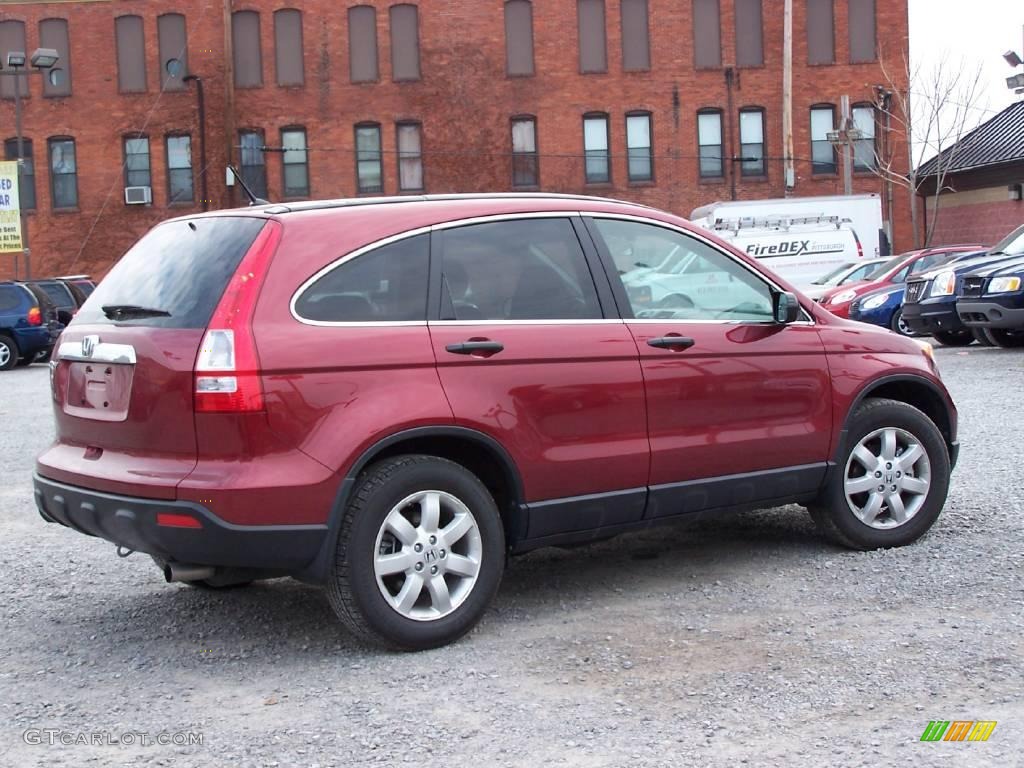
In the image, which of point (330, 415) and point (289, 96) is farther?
point (289, 96)

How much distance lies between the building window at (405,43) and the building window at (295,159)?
12.0 feet

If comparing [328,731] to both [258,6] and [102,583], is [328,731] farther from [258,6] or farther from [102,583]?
[258,6]

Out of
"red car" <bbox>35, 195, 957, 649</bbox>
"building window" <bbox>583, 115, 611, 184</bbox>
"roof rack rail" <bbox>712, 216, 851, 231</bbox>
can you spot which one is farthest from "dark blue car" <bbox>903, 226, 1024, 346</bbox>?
"building window" <bbox>583, 115, 611, 184</bbox>

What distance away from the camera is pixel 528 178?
144 ft

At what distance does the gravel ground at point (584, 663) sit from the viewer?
426 cm

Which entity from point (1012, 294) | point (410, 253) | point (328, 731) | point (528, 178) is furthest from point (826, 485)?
point (528, 178)

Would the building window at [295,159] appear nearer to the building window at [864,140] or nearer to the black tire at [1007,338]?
the building window at [864,140]

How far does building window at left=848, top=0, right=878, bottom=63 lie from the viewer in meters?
43.6

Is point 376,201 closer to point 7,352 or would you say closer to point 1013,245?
point 1013,245

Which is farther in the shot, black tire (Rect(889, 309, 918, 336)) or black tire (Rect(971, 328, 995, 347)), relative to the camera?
black tire (Rect(889, 309, 918, 336))

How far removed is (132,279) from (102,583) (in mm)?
1841

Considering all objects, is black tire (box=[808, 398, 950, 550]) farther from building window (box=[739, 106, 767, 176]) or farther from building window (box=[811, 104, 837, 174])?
building window (box=[811, 104, 837, 174])

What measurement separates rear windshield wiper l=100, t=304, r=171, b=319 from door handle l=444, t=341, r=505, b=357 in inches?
43.1

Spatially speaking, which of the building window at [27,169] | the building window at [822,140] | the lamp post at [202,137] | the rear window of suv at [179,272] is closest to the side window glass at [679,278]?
the rear window of suv at [179,272]
